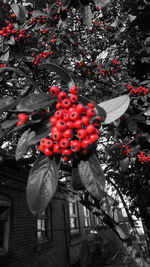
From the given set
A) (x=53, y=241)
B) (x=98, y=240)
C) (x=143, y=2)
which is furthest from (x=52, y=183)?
(x=98, y=240)

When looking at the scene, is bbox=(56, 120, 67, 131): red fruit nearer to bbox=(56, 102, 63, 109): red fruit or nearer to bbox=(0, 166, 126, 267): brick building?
bbox=(56, 102, 63, 109): red fruit

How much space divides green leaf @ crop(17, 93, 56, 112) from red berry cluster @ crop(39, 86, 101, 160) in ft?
0.19

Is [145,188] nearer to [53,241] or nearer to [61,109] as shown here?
[61,109]

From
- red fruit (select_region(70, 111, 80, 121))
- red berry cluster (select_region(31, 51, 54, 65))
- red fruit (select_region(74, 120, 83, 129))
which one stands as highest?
red berry cluster (select_region(31, 51, 54, 65))

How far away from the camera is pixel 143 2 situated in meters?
2.97

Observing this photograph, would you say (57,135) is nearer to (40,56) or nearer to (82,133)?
(82,133)

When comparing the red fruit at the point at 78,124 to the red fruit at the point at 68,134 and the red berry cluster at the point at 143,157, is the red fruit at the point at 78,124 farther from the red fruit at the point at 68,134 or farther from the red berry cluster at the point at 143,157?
the red berry cluster at the point at 143,157

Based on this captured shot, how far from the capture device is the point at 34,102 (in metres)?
0.84

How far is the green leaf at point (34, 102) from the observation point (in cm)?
82

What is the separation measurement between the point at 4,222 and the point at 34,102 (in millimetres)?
6755

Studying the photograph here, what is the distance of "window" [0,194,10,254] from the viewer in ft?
20.3

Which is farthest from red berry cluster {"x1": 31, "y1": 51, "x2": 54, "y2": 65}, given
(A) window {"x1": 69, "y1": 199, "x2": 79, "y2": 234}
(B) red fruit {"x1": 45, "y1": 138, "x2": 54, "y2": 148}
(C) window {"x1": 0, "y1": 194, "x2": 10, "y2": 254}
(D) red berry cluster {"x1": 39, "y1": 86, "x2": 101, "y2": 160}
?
(A) window {"x1": 69, "y1": 199, "x2": 79, "y2": 234}

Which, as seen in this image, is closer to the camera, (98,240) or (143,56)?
(143,56)

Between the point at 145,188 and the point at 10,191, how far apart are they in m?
4.68
